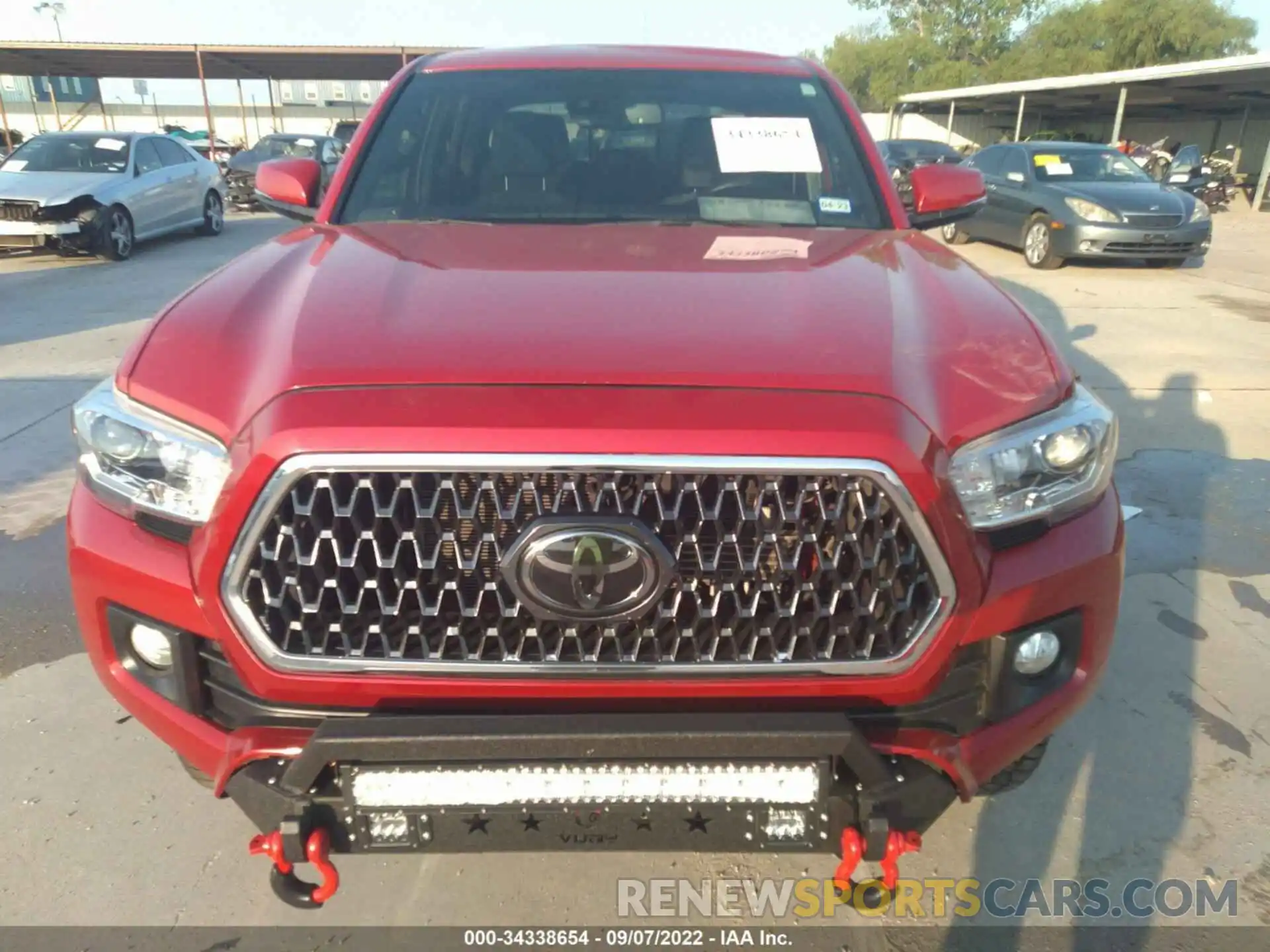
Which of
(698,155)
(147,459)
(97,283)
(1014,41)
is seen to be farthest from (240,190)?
(1014,41)

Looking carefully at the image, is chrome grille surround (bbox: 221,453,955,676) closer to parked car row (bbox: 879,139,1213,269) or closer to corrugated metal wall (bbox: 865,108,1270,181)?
parked car row (bbox: 879,139,1213,269)

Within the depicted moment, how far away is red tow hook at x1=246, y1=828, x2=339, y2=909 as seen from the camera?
5.27ft

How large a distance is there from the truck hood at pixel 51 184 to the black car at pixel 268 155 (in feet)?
20.1

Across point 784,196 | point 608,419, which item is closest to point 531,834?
point 608,419

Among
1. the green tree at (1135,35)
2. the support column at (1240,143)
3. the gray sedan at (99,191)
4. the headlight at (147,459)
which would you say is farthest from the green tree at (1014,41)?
the headlight at (147,459)

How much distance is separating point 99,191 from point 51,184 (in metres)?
0.52

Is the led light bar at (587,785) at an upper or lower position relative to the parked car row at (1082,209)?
upper

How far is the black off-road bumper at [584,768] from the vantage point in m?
1.51

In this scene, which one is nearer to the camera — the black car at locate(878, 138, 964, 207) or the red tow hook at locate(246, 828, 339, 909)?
the red tow hook at locate(246, 828, 339, 909)

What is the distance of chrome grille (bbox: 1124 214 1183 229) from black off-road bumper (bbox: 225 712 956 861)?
36.1 ft

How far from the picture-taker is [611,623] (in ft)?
4.98

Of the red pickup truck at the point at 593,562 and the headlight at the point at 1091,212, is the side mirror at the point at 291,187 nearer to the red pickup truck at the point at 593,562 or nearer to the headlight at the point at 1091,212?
the red pickup truck at the point at 593,562

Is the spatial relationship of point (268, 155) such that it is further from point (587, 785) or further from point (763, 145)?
point (587, 785)

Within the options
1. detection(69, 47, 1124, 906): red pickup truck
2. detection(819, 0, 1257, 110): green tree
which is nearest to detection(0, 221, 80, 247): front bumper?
detection(69, 47, 1124, 906): red pickup truck
